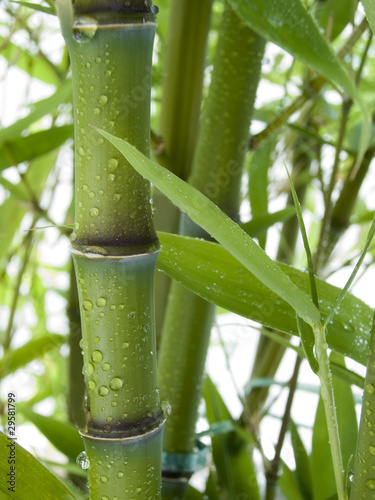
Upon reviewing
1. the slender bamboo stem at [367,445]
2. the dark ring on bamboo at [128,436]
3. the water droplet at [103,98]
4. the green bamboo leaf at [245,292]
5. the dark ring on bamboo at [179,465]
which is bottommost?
the slender bamboo stem at [367,445]

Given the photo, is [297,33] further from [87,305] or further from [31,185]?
[31,185]

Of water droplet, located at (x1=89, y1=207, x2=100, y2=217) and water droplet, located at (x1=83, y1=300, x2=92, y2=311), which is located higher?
water droplet, located at (x1=89, y1=207, x2=100, y2=217)

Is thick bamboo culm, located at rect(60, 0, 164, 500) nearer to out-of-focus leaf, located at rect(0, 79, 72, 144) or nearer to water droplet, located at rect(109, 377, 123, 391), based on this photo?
water droplet, located at rect(109, 377, 123, 391)

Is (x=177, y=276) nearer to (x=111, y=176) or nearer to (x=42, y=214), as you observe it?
(x=111, y=176)

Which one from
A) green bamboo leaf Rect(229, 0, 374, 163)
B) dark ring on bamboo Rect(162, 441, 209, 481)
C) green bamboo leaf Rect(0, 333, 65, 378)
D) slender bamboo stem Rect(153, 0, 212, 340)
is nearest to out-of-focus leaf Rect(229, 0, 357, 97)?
green bamboo leaf Rect(229, 0, 374, 163)

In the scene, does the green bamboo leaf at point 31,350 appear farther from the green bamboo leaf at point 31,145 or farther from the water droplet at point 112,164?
the water droplet at point 112,164

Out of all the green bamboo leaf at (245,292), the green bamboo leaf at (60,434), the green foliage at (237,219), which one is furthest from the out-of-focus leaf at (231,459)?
the green bamboo leaf at (245,292)
